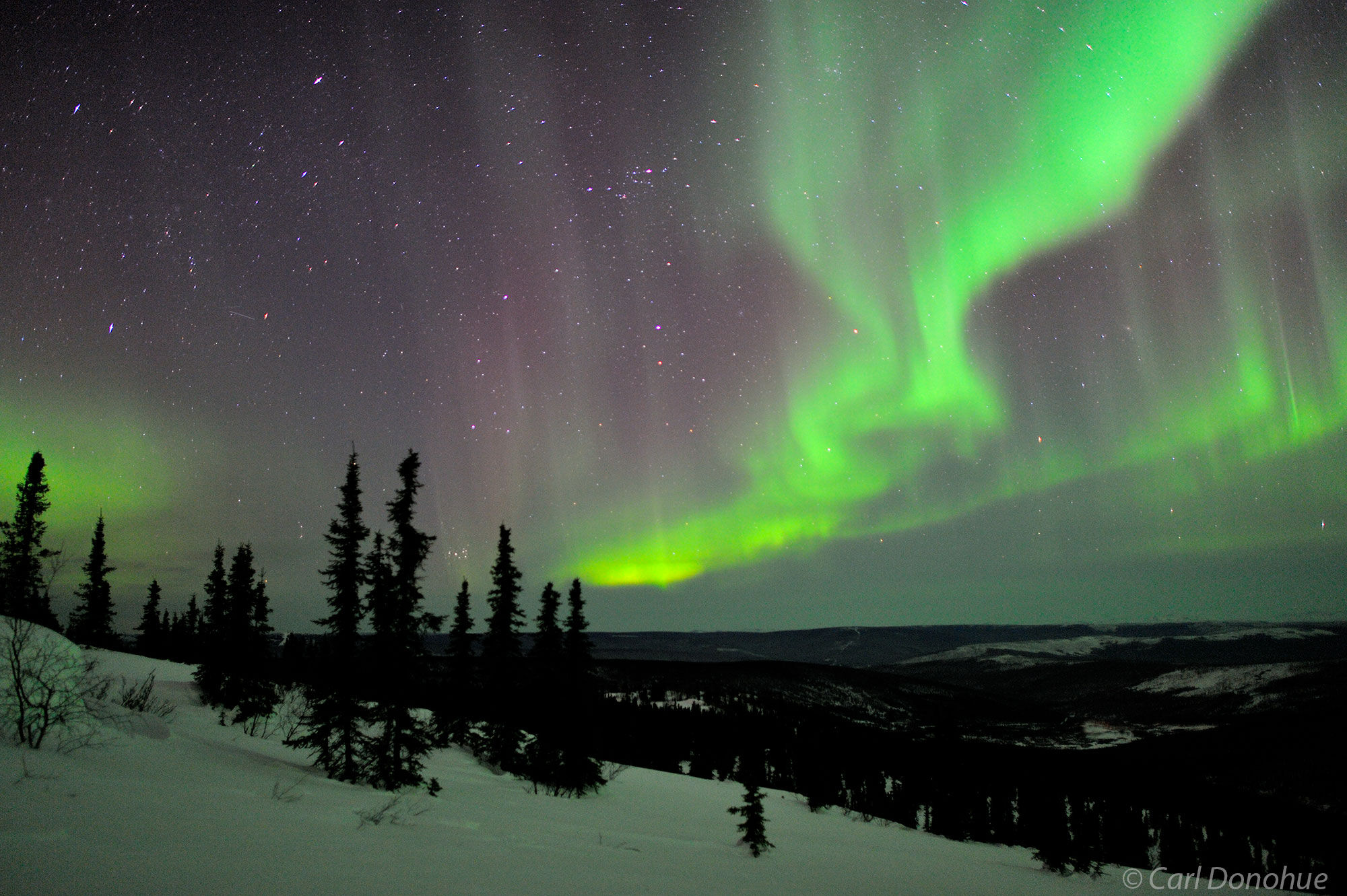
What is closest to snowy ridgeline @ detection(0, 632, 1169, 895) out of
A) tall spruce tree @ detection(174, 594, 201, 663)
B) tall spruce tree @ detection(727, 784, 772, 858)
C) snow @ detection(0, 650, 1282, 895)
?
snow @ detection(0, 650, 1282, 895)

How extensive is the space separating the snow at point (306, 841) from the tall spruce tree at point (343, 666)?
45.7 inches

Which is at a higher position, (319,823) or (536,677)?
(319,823)

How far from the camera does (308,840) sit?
7.85 m

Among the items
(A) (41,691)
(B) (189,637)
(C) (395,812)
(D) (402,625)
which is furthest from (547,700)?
(B) (189,637)

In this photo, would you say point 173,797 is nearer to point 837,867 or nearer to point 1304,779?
point 837,867

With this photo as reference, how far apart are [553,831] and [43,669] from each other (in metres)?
9.63

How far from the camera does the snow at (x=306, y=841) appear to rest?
6.05 m

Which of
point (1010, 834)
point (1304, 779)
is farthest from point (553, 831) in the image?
point (1304, 779)

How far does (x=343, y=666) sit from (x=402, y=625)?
7.28ft

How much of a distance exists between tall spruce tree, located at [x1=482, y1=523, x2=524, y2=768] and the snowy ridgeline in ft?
35.6

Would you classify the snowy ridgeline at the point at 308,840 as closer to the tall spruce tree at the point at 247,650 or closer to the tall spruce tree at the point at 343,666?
the tall spruce tree at the point at 343,666

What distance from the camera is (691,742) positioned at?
334 feet

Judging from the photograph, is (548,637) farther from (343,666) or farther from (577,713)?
(343,666)

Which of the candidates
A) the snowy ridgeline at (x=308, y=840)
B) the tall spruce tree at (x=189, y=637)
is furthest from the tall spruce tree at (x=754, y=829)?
the tall spruce tree at (x=189, y=637)
